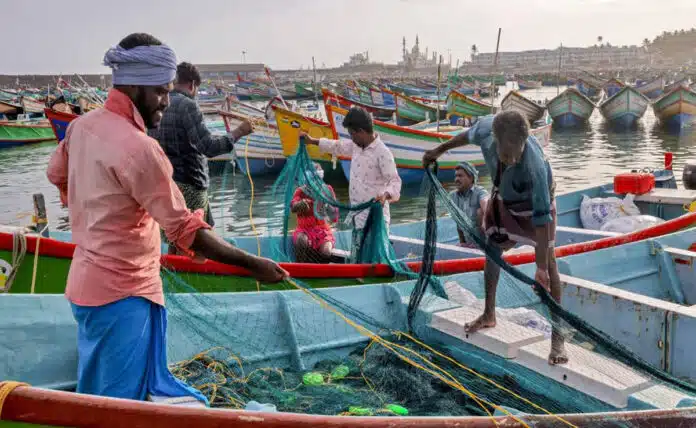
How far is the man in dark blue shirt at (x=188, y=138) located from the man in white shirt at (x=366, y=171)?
1247 millimetres

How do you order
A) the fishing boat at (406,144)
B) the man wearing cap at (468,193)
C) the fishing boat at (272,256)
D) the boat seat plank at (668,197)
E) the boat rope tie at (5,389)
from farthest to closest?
the fishing boat at (406,144)
the boat seat plank at (668,197)
the man wearing cap at (468,193)
the fishing boat at (272,256)
the boat rope tie at (5,389)

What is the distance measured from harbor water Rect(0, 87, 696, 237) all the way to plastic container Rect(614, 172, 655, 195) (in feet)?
9.78

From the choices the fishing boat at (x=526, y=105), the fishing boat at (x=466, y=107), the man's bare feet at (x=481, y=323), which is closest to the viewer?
the man's bare feet at (x=481, y=323)

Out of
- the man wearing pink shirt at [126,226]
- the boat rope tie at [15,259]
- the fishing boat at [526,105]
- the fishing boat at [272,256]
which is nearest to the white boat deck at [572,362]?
the fishing boat at [272,256]

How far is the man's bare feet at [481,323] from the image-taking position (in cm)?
436

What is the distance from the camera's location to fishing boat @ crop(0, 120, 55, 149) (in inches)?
1112

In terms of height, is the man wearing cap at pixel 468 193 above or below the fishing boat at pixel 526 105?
below

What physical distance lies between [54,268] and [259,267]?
323cm

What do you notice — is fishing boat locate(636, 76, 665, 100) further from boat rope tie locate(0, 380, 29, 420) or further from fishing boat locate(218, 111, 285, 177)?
boat rope tie locate(0, 380, 29, 420)

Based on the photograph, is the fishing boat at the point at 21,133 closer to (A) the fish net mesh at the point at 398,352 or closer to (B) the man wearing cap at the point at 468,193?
(B) the man wearing cap at the point at 468,193

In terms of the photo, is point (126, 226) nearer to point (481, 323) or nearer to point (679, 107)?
point (481, 323)

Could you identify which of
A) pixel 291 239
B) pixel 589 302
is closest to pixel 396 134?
pixel 291 239

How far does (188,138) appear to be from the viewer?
5305mm

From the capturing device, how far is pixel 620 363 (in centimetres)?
380
